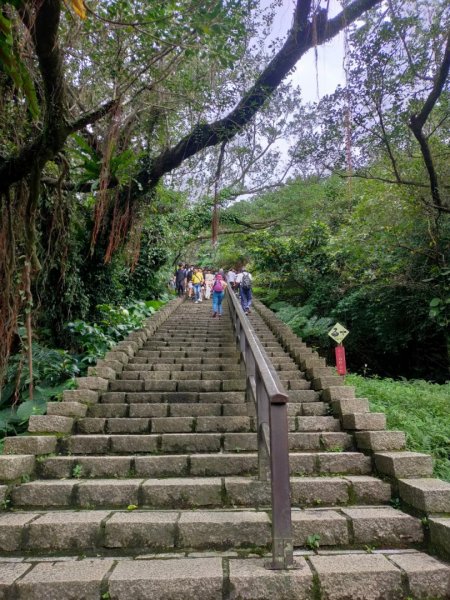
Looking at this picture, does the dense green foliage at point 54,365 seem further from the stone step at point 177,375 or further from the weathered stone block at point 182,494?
the weathered stone block at point 182,494

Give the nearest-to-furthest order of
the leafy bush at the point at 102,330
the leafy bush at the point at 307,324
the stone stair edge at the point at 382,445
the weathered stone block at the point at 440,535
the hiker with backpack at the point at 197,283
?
1. the weathered stone block at the point at 440,535
2. the stone stair edge at the point at 382,445
3. the leafy bush at the point at 102,330
4. the leafy bush at the point at 307,324
5. the hiker with backpack at the point at 197,283

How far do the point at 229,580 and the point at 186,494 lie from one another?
2.73ft

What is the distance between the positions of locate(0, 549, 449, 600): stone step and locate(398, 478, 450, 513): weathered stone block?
0.38 metres

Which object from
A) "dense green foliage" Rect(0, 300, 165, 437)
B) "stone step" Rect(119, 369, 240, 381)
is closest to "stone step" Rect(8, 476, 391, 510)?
"dense green foliage" Rect(0, 300, 165, 437)

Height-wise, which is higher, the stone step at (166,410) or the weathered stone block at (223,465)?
the stone step at (166,410)

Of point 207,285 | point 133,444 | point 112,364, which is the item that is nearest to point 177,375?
point 112,364

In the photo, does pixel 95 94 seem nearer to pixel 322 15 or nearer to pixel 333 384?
pixel 322 15

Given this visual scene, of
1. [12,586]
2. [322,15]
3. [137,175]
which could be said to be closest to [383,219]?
[322,15]

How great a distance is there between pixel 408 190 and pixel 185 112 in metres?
4.67

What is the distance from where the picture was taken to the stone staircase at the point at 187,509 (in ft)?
Answer: 6.99

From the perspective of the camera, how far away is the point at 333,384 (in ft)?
15.1

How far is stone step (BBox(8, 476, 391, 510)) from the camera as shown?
2.89m

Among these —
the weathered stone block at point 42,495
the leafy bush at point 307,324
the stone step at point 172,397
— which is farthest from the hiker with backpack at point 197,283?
the weathered stone block at point 42,495

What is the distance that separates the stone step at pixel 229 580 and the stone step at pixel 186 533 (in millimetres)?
213
